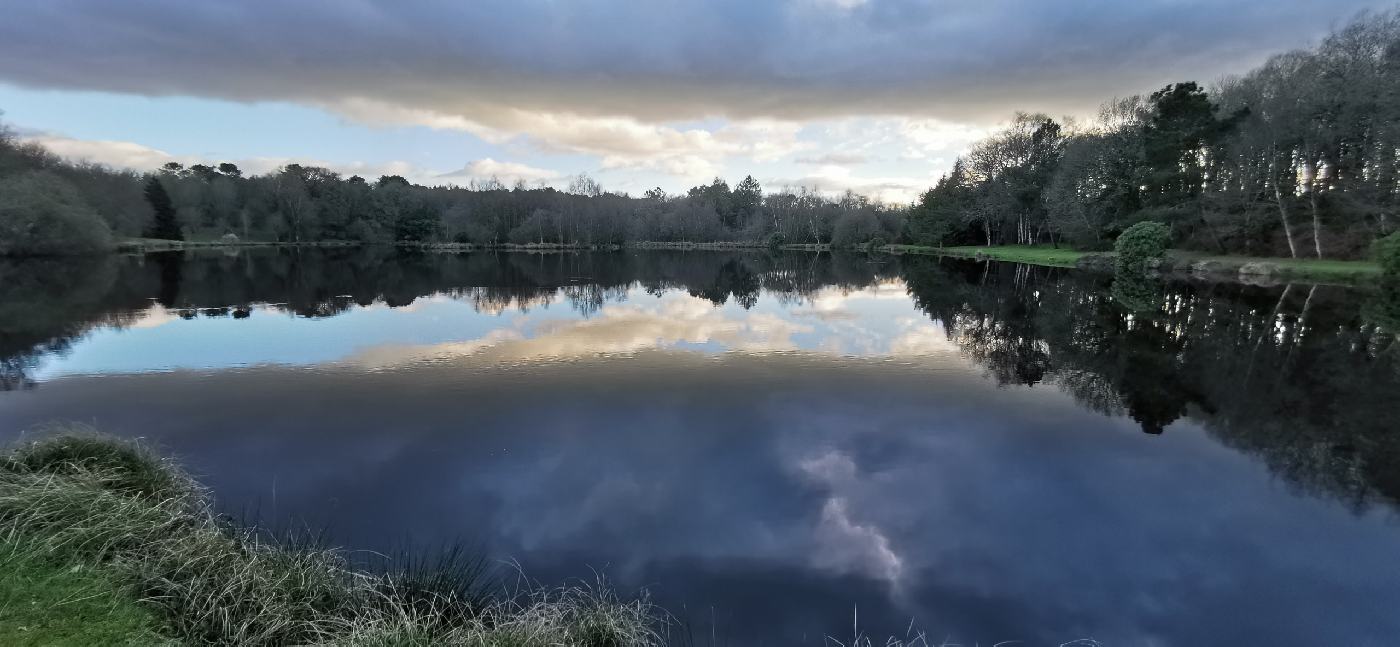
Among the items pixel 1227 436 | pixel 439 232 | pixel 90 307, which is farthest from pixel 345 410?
pixel 439 232

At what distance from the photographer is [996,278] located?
3944 cm

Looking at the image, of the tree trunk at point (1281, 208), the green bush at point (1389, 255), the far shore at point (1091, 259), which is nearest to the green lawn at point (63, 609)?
the green bush at point (1389, 255)

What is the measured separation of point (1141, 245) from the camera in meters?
38.3

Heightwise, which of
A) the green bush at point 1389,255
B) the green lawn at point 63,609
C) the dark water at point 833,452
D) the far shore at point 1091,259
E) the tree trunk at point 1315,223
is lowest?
the dark water at point 833,452

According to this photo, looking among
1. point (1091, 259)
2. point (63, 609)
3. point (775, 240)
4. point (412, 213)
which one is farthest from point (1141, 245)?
point (412, 213)

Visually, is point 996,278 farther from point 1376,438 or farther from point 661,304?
point 1376,438

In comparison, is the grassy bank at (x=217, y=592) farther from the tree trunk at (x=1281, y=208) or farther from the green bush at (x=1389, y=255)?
the tree trunk at (x=1281, y=208)

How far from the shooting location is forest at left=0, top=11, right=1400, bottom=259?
33531 millimetres

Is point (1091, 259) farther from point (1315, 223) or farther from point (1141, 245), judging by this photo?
point (1315, 223)

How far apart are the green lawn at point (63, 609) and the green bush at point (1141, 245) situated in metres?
45.7

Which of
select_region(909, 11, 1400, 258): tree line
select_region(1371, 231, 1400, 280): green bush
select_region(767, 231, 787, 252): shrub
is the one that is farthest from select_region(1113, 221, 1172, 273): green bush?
select_region(767, 231, 787, 252): shrub

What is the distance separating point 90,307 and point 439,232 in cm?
8247

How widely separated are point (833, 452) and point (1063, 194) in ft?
167

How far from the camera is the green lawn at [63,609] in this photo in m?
4.26
